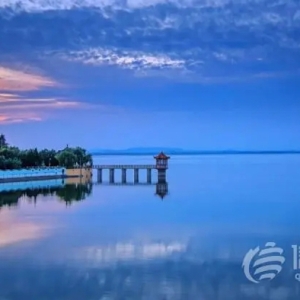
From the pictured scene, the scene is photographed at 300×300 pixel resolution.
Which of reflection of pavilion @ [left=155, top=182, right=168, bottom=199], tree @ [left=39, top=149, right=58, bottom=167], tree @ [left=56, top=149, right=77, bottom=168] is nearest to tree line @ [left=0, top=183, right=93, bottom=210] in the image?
reflection of pavilion @ [left=155, top=182, right=168, bottom=199]

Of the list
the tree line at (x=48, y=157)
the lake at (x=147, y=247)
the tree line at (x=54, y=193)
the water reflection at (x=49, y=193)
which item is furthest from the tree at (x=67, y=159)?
the lake at (x=147, y=247)

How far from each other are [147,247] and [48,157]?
35.9 ft

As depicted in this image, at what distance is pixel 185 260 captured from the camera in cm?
445

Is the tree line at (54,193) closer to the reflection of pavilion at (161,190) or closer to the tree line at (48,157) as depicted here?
the reflection of pavilion at (161,190)

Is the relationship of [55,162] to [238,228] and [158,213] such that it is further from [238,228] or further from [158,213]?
[238,228]

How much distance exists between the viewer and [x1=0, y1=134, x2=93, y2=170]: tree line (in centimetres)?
1449

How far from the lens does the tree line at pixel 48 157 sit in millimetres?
14492

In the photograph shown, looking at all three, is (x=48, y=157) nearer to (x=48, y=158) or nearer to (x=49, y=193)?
(x=48, y=158)

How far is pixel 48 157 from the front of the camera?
15.5 m

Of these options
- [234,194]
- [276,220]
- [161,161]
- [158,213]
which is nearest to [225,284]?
[276,220]
